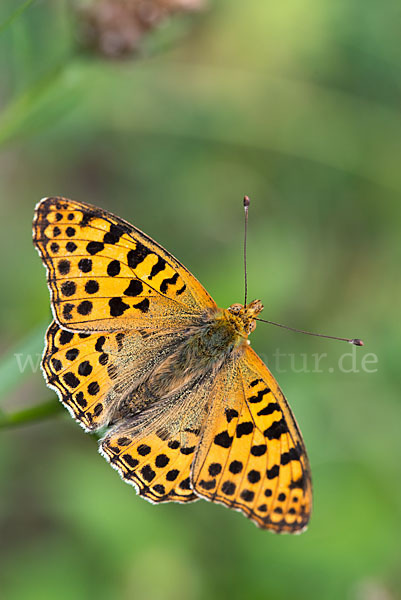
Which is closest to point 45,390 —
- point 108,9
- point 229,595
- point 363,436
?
point 229,595

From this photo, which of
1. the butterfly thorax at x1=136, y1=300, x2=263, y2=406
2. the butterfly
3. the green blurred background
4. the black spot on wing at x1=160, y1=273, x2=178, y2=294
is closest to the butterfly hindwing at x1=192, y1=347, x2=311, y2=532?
the butterfly

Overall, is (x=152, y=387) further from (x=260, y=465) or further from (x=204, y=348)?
(x=260, y=465)

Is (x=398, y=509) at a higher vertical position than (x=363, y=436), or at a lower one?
lower

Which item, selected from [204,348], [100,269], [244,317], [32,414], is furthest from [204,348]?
[32,414]

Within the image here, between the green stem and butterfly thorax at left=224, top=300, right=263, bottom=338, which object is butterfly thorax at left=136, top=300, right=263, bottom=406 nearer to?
butterfly thorax at left=224, top=300, right=263, bottom=338

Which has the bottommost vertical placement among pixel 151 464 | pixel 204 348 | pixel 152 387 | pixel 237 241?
pixel 151 464

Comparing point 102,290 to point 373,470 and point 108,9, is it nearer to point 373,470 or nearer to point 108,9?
point 108,9
